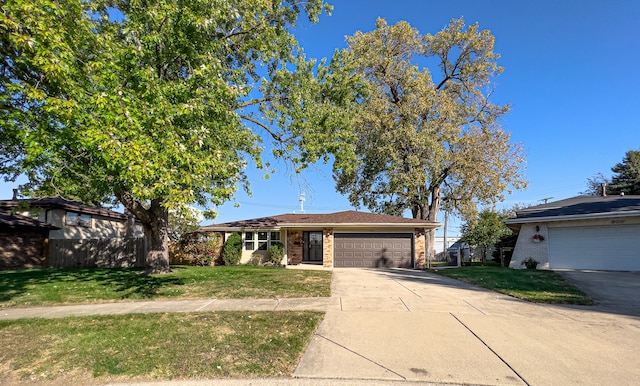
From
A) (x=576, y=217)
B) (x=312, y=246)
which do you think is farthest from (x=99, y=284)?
(x=576, y=217)

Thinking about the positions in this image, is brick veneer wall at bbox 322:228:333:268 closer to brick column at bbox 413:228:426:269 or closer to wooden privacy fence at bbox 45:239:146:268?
brick column at bbox 413:228:426:269

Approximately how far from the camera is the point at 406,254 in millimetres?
18688

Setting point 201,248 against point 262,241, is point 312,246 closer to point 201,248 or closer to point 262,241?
point 262,241

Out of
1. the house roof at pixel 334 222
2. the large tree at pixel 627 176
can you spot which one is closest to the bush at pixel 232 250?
the house roof at pixel 334 222

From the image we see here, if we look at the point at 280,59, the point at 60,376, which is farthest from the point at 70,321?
the point at 280,59

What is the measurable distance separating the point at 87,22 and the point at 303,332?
25.1 feet

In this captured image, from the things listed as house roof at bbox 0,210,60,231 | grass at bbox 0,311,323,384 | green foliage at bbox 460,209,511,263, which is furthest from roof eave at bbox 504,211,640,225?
house roof at bbox 0,210,60,231

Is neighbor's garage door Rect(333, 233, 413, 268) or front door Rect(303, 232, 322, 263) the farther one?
front door Rect(303, 232, 322, 263)

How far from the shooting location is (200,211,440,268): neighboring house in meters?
18.4

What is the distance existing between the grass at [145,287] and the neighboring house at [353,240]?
6126mm

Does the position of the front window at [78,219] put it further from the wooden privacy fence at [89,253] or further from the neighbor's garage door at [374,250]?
the neighbor's garage door at [374,250]

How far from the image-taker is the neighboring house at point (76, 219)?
20231 mm

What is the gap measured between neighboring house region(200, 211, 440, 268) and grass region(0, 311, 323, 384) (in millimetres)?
11748

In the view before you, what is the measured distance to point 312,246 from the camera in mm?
21312
